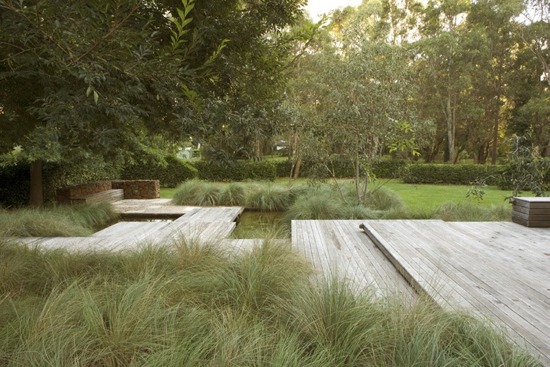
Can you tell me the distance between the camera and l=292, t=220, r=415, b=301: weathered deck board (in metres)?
3.25

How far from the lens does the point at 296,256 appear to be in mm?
3633

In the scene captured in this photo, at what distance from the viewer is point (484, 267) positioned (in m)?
3.72

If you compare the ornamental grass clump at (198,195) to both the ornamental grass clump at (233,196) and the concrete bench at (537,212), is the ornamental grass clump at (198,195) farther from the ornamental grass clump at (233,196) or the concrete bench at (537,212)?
the concrete bench at (537,212)

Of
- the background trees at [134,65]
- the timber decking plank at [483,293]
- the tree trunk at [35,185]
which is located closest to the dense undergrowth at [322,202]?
the timber decking plank at [483,293]

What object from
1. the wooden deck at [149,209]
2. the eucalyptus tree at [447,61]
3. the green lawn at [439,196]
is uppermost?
the eucalyptus tree at [447,61]

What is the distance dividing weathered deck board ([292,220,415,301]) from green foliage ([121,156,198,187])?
7.98 meters

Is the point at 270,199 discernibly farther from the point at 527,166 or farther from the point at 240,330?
the point at 240,330

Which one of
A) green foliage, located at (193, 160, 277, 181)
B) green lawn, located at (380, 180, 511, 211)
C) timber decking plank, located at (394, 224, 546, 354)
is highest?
green foliage, located at (193, 160, 277, 181)

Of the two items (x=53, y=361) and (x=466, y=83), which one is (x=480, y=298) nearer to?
(x=53, y=361)

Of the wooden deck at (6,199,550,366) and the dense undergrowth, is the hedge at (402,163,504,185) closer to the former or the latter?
the dense undergrowth

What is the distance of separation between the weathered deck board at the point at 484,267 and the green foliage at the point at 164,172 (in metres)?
8.84

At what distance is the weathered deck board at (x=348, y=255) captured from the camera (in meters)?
3.25

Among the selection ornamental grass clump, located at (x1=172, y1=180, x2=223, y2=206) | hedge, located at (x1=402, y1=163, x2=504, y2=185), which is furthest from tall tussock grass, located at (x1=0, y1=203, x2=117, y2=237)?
hedge, located at (x1=402, y1=163, x2=504, y2=185)

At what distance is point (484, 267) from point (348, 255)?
4.35 feet
